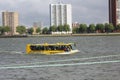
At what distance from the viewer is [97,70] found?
55.3 meters

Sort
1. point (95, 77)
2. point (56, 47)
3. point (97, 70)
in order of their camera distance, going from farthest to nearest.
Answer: point (56, 47), point (97, 70), point (95, 77)

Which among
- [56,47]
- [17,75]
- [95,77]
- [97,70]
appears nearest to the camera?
[95,77]

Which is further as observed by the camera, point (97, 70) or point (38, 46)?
point (38, 46)

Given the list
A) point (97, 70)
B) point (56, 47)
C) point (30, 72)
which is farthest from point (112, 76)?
point (56, 47)

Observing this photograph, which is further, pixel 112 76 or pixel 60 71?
pixel 60 71

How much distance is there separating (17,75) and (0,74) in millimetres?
2133

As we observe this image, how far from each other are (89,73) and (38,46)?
137 feet

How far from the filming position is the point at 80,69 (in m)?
57.1

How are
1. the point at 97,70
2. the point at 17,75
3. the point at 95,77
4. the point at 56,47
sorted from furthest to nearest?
the point at 56,47 < the point at 97,70 < the point at 17,75 < the point at 95,77

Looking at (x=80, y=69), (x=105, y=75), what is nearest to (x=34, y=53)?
(x=80, y=69)

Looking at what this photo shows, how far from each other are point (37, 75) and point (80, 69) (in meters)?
7.75

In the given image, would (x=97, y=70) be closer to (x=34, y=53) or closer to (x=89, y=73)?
(x=89, y=73)

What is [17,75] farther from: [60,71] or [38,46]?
[38,46]

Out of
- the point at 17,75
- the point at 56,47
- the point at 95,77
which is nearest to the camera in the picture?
the point at 95,77
